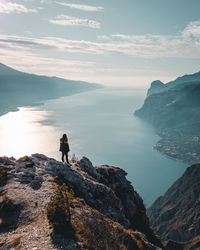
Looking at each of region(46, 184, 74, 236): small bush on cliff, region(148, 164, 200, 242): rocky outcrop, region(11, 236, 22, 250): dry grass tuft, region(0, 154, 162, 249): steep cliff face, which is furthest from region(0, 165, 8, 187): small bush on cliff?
region(148, 164, 200, 242): rocky outcrop

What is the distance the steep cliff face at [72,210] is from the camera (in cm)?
2031

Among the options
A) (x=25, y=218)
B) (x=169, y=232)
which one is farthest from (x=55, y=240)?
(x=169, y=232)

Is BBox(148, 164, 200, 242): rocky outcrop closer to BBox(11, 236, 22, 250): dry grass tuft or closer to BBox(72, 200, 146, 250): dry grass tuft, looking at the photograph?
BBox(72, 200, 146, 250): dry grass tuft

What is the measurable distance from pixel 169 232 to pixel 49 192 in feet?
457

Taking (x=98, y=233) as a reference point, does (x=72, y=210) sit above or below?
above

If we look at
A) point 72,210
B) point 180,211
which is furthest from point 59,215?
point 180,211

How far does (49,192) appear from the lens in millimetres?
30328

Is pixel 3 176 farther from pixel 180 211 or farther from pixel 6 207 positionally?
pixel 180 211

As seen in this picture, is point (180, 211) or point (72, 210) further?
point (180, 211)

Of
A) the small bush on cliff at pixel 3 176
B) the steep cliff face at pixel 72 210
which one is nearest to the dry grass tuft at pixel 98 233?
the steep cliff face at pixel 72 210

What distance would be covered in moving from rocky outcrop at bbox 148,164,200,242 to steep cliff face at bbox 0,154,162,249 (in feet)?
355

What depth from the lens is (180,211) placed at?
520 feet

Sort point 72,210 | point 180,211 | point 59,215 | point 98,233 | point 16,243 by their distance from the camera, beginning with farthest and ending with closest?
point 180,211 → point 72,210 → point 98,233 → point 59,215 → point 16,243

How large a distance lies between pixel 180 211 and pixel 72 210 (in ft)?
521
